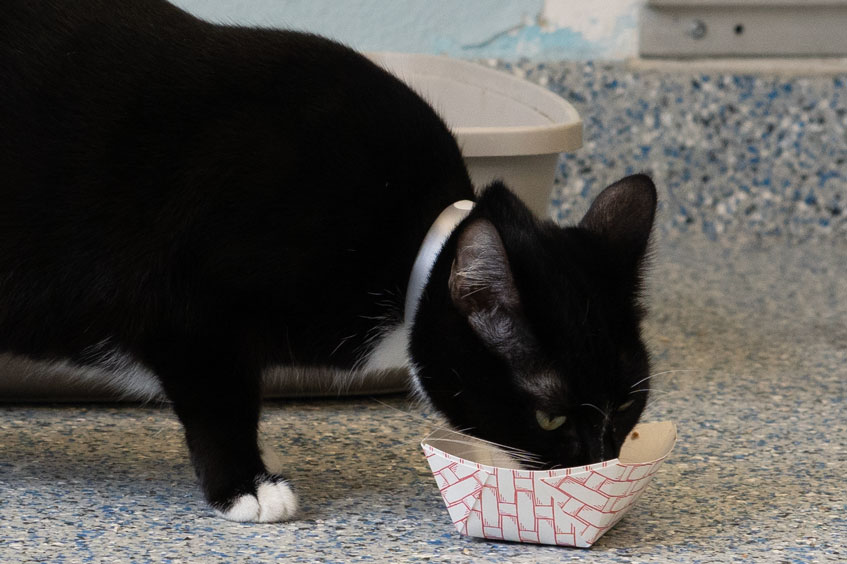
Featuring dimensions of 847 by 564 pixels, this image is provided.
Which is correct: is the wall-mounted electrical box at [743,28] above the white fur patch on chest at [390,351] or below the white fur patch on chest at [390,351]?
above

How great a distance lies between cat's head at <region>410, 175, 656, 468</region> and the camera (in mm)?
954

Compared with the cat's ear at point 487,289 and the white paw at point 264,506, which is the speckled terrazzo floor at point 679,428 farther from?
the cat's ear at point 487,289

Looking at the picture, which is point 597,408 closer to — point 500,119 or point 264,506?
point 264,506

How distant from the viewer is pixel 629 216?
1.07m

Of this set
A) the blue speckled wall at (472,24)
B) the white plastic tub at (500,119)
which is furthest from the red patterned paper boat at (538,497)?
the blue speckled wall at (472,24)

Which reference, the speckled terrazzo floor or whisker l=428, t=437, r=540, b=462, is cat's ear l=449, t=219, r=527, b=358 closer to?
whisker l=428, t=437, r=540, b=462

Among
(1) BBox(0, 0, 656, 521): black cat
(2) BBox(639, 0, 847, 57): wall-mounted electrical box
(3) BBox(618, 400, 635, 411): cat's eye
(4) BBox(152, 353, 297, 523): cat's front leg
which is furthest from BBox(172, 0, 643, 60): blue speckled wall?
(3) BBox(618, 400, 635, 411): cat's eye

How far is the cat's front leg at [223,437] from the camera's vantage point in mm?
1049

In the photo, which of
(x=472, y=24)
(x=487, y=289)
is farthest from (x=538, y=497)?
(x=472, y=24)

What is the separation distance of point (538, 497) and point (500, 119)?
921 millimetres

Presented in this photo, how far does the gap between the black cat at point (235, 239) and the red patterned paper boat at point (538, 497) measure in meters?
0.05

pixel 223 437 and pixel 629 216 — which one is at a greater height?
pixel 629 216

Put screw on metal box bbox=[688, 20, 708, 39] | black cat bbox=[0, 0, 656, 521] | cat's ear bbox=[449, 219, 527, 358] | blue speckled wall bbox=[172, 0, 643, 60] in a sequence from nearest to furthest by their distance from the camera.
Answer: cat's ear bbox=[449, 219, 527, 358]
black cat bbox=[0, 0, 656, 521]
blue speckled wall bbox=[172, 0, 643, 60]
screw on metal box bbox=[688, 20, 708, 39]

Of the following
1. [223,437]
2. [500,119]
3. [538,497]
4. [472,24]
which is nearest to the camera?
[538,497]
